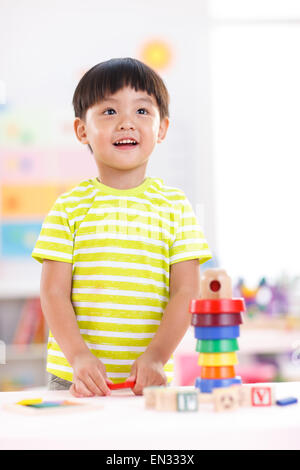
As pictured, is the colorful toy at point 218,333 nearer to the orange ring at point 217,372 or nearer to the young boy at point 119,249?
the orange ring at point 217,372

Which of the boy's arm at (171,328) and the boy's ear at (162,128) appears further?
the boy's ear at (162,128)

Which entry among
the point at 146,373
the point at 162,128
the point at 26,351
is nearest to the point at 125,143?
the point at 162,128

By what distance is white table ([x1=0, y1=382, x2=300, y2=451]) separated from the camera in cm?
59

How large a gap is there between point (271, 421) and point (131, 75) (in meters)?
0.68

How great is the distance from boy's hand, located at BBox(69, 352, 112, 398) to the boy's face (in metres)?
0.36

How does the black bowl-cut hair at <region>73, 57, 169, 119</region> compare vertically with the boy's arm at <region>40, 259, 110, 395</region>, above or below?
above

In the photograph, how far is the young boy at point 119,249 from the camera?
1.09m

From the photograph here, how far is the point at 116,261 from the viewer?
110 centimetres

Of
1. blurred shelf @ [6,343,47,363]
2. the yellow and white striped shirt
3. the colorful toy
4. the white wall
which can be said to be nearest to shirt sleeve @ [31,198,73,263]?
the yellow and white striped shirt

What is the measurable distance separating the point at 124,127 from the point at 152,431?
621 millimetres

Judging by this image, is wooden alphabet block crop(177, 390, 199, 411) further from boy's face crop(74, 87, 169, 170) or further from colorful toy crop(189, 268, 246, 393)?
boy's face crop(74, 87, 169, 170)

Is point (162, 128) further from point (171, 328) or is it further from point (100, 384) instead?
point (100, 384)

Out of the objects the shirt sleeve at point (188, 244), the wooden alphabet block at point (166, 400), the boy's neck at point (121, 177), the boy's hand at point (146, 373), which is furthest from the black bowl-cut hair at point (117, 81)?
the wooden alphabet block at point (166, 400)
